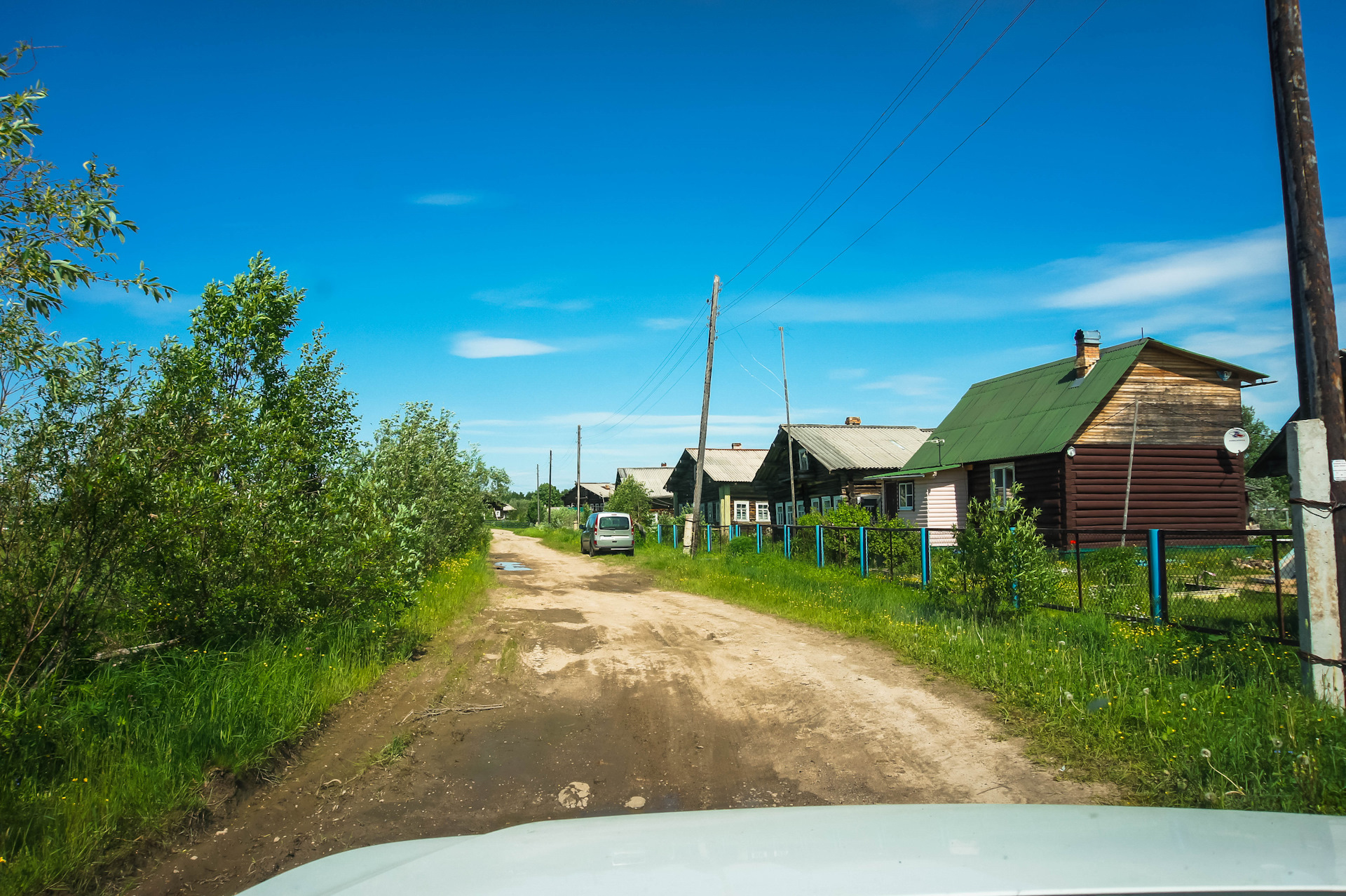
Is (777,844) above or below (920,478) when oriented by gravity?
below

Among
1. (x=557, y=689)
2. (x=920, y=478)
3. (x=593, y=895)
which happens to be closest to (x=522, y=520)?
(x=920, y=478)

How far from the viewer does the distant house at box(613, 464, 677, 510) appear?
6506 cm

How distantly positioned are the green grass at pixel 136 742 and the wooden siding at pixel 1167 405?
20.5 metres

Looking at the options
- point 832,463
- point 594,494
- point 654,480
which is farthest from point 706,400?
point 594,494

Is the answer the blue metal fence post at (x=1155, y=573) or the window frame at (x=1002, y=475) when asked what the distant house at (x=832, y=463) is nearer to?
the window frame at (x=1002, y=475)

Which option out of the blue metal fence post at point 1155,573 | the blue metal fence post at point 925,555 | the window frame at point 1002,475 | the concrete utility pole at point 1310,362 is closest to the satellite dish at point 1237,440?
the window frame at point 1002,475

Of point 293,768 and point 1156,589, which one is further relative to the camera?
point 1156,589

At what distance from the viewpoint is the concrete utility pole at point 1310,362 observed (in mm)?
5711

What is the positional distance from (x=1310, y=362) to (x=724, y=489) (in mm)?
37576

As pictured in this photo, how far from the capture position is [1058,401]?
2273cm

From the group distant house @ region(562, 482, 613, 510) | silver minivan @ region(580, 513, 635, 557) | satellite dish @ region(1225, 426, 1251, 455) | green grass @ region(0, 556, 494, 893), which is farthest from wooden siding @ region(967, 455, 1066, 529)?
distant house @ region(562, 482, 613, 510)

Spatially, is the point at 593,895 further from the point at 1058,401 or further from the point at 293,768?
the point at 1058,401

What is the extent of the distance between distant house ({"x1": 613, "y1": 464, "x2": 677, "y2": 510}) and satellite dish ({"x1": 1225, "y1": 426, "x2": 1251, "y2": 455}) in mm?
46061

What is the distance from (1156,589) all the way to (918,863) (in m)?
8.37
